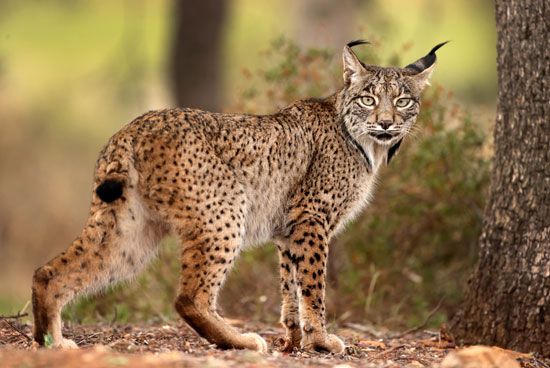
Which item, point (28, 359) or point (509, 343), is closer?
point (28, 359)

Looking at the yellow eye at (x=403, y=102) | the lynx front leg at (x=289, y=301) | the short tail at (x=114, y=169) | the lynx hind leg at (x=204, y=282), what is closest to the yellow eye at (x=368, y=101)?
the yellow eye at (x=403, y=102)

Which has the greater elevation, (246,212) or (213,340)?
(246,212)

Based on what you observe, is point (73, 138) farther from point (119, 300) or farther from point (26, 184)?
point (119, 300)

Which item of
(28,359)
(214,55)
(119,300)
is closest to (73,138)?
(214,55)

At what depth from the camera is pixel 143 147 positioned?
6484mm

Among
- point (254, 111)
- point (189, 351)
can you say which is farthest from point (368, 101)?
point (254, 111)

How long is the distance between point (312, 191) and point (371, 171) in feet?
1.86

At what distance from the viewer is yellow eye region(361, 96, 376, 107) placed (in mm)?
7367

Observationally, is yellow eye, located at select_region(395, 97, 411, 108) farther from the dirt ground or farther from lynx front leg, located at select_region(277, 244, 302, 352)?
the dirt ground

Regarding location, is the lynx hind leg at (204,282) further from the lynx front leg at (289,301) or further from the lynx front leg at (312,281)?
the lynx front leg at (289,301)

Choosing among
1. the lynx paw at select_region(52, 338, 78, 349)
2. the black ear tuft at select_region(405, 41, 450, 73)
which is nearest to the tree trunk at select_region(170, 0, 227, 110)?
the black ear tuft at select_region(405, 41, 450, 73)

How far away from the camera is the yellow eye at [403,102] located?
7383 millimetres

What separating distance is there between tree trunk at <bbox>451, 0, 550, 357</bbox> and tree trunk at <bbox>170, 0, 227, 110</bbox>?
9.19 meters

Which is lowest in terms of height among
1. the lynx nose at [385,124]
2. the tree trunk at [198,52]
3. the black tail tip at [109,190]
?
the black tail tip at [109,190]
